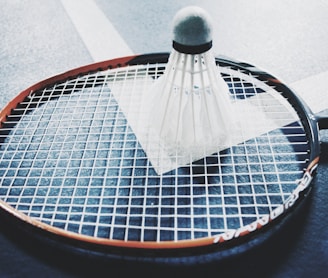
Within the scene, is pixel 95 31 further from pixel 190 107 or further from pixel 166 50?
pixel 190 107

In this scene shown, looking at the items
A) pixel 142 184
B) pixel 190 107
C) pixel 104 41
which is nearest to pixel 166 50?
pixel 104 41

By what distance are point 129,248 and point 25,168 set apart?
482mm

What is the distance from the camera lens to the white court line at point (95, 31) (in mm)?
1726

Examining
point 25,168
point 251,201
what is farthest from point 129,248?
point 25,168

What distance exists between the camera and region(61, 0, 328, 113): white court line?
1471 mm

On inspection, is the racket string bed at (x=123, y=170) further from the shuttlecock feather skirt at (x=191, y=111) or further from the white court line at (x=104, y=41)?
the white court line at (x=104, y=41)

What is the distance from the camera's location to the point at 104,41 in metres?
1.78

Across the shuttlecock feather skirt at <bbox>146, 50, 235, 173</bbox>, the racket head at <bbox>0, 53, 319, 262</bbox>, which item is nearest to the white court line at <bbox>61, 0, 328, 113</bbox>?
the racket head at <bbox>0, 53, 319, 262</bbox>

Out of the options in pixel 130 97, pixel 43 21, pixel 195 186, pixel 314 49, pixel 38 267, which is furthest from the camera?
pixel 43 21

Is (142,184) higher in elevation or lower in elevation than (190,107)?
lower

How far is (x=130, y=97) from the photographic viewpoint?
145 cm

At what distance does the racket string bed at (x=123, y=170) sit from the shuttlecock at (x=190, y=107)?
0.13 feet

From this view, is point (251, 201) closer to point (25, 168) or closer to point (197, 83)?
point (197, 83)

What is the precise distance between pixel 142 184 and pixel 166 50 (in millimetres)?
664
